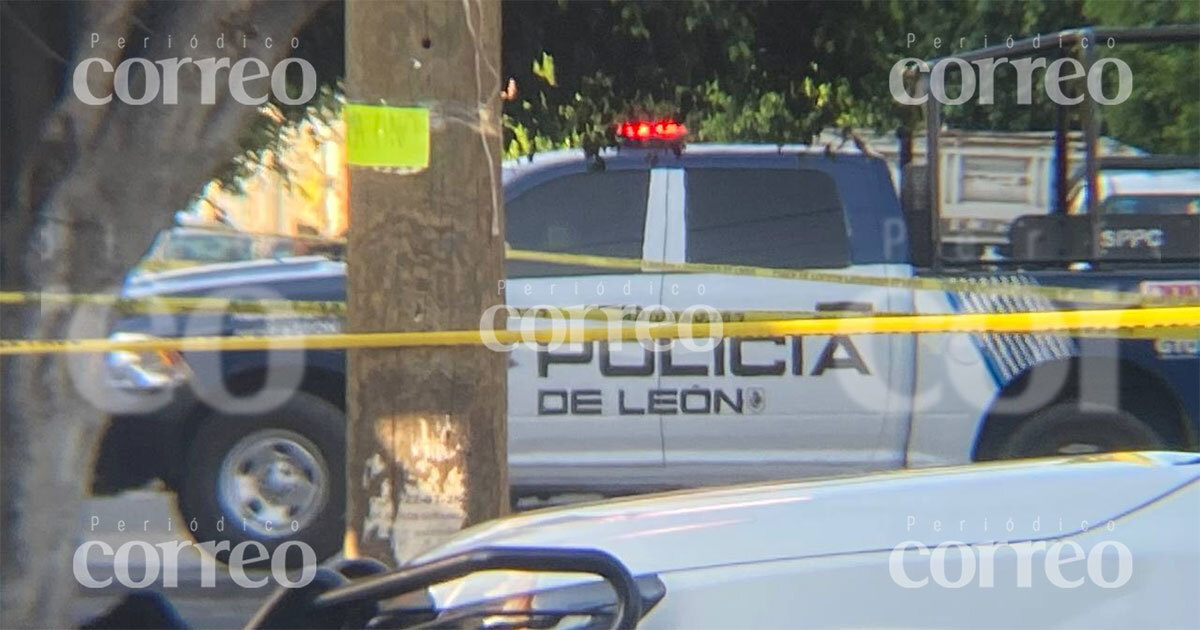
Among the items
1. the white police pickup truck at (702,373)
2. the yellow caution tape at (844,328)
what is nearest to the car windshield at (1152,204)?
the white police pickup truck at (702,373)

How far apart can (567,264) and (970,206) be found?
3777mm

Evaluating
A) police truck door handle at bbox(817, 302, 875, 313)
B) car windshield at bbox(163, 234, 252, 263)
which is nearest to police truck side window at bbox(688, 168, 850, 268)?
police truck door handle at bbox(817, 302, 875, 313)

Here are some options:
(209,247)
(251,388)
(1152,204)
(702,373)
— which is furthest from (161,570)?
(209,247)

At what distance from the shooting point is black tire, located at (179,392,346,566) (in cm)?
634

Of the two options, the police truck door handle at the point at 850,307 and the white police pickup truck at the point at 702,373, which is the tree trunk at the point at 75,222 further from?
the police truck door handle at the point at 850,307

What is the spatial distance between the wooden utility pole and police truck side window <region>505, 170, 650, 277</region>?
318cm

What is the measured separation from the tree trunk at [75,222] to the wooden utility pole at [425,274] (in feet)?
1.44

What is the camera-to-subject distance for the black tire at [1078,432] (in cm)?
636

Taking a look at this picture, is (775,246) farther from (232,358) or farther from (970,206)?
(970,206)

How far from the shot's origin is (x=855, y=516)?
1.99 meters

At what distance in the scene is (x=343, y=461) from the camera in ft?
20.8

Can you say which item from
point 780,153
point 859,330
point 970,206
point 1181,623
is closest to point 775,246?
point 780,153

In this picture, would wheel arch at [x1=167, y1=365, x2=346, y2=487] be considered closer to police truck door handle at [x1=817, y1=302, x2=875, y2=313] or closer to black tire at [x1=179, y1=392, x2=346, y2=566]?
black tire at [x1=179, y1=392, x2=346, y2=566]

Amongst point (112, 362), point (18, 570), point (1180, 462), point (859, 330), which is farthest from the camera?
point (112, 362)
